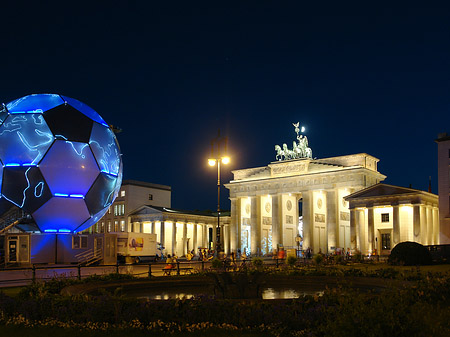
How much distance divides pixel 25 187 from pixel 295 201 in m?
56.5

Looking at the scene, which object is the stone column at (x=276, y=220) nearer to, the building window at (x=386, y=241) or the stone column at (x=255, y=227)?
the stone column at (x=255, y=227)

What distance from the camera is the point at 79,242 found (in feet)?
140

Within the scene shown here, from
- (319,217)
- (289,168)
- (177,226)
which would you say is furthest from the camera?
(177,226)

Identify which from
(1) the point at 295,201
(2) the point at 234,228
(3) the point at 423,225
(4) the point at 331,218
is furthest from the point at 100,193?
(1) the point at 295,201

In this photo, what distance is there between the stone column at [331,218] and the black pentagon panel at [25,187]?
45.4 m

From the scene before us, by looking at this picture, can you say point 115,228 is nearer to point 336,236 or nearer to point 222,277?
point 336,236

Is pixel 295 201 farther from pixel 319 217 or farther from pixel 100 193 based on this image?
pixel 100 193

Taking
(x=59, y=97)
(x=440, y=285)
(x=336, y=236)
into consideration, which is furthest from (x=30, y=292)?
(x=336, y=236)

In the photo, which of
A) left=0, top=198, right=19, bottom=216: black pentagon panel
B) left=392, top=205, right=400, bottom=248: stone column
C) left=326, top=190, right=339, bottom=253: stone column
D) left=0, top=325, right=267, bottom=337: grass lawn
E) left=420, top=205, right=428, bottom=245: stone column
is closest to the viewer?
left=0, top=325, right=267, bottom=337: grass lawn

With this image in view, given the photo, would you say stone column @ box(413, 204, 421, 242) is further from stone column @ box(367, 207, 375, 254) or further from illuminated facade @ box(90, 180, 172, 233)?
illuminated facade @ box(90, 180, 172, 233)

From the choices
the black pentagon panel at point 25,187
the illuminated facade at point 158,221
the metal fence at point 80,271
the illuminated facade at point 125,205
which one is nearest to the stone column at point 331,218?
the illuminated facade at point 158,221

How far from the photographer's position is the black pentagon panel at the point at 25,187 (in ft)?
117

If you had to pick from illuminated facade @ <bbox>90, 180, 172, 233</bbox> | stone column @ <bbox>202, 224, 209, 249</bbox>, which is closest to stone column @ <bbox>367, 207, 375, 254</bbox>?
stone column @ <bbox>202, 224, 209, 249</bbox>

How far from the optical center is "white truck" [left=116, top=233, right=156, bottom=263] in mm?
53850
